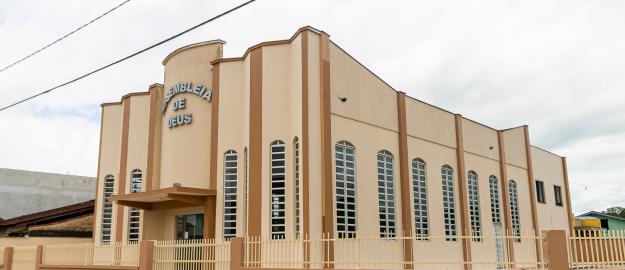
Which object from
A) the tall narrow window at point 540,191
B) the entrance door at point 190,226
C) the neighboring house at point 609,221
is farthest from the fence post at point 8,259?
the neighboring house at point 609,221

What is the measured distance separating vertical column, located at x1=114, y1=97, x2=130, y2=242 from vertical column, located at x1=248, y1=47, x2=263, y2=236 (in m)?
7.13

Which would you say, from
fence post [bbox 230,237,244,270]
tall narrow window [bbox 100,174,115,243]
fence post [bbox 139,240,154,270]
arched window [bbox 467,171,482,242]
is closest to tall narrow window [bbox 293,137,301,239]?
fence post [bbox 230,237,244,270]

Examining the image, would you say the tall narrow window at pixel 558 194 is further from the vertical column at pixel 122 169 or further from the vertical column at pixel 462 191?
the vertical column at pixel 122 169

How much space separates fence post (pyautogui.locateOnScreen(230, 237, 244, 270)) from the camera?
13.1m

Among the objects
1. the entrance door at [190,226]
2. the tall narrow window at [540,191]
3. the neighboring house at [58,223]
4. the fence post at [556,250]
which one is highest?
the tall narrow window at [540,191]

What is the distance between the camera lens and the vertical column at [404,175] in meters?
18.5

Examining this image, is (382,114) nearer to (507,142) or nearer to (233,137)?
(233,137)

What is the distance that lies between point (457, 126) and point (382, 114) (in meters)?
5.90

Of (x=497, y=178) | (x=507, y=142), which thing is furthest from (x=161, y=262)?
(x=507, y=142)

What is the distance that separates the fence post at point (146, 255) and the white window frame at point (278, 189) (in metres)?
3.28

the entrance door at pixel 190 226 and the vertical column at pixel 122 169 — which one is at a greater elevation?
the vertical column at pixel 122 169

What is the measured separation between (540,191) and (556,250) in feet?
69.9

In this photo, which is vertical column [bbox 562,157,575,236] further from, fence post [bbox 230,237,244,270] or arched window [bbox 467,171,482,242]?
fence post [bbox 230,237,244,270]

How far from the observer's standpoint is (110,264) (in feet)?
54.7
